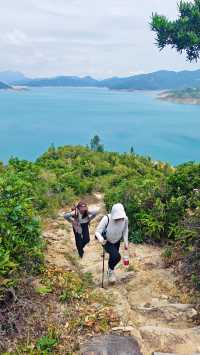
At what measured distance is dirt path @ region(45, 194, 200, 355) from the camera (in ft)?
17.9

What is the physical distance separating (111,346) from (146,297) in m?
2.00

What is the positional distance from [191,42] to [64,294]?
19.4 feet

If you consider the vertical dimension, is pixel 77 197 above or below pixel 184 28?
below

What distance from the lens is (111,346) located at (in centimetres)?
513

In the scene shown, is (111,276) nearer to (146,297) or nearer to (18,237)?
(146,297)

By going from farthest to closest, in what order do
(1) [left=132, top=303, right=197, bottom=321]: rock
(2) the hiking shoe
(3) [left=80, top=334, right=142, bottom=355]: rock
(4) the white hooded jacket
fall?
(2) the hiking shoe < (4) the white hooded jacket < (1) [left=132, top=303, right=197, bottom=321]: rock < (3) [left=80, top=334, right=142, bottom=355]: rock

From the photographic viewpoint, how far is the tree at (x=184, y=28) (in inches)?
351

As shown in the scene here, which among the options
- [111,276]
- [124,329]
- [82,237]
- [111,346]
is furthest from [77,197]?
[111,346]

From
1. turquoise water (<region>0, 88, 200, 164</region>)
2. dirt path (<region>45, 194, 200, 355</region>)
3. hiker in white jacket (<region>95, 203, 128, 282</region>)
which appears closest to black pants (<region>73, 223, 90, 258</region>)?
dirt path (<region>45, 194, 200, 355</region>)

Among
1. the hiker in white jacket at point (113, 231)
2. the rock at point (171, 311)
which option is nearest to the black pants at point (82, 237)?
the hiker in white jacket at point (113, 231)

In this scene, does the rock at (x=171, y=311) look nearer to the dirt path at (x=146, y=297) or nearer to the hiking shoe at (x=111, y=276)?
the dirt path at (x=146, y=297)

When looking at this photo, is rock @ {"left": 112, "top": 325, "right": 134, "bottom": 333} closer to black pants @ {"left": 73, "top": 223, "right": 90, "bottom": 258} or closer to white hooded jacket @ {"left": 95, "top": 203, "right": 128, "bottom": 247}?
white hooded jacket @ {"left": 95, "top": 203, "right": 128, "bottom": 247}

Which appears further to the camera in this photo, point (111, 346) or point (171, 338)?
point (171, 338)

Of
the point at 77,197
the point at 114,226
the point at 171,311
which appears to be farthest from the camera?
the point at 77,197
